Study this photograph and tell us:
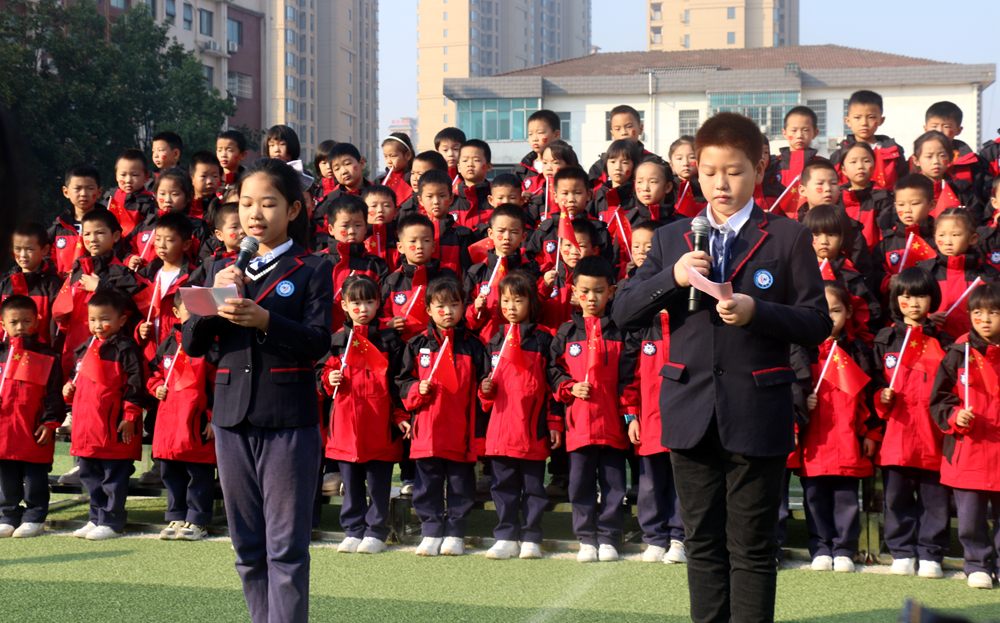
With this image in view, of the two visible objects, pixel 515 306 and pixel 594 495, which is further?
pixel 515 306

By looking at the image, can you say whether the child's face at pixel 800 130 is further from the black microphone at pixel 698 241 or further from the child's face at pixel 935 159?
the black microphone at pixel 698 241

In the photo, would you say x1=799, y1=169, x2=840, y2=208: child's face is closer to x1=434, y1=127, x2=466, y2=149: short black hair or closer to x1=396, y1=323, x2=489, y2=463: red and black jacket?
x1=396, y1=323, x2=489, y2=463: red and black jacket

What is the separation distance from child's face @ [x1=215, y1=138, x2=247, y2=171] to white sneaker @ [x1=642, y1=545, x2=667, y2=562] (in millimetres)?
4129

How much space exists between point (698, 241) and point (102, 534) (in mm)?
3851

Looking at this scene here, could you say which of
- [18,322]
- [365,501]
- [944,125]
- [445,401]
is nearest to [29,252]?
[18,322]

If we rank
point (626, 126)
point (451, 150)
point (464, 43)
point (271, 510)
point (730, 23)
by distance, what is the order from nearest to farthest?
1. point (271, 510)
2. point (626, 126)
3. point (451, 150)
4. point (730, 23)
5. point (464, 43)

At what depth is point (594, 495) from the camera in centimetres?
459

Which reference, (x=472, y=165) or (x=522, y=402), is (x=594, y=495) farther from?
(x=472, y=165)

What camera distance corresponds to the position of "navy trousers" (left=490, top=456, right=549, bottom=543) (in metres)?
4.59

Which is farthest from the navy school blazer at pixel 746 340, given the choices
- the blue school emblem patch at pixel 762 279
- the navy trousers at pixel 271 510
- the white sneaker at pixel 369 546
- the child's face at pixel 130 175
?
the child's face at pixel 130 175

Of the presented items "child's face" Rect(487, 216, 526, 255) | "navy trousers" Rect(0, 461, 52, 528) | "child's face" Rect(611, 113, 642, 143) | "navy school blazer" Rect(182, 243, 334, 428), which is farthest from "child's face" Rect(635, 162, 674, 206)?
"navy trousers" Rect(0, 461, 52, 528)

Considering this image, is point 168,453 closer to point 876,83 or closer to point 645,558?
point 645,558

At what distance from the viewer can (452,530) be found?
4641mm

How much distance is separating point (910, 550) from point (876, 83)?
3437 cm
